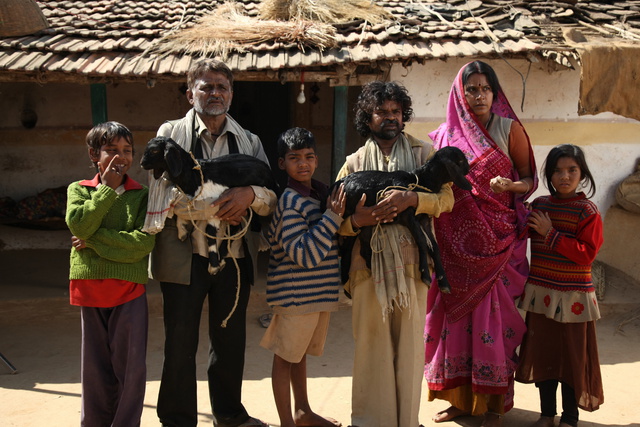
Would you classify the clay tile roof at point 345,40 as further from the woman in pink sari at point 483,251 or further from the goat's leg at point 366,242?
the goat's leg at point 366,242

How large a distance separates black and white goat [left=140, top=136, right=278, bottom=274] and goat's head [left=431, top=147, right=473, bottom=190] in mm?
884

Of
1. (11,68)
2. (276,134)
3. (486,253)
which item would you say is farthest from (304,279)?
(276,134)

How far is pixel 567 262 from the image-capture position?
11.0 feet

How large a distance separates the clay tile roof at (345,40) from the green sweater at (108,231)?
2894mm

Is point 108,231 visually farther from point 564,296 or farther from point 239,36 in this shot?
point 239,36

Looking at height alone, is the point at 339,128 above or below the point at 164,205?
above

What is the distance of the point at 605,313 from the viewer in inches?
242

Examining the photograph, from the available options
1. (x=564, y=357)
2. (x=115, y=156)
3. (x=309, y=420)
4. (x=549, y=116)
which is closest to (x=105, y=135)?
(x=115, y=156)

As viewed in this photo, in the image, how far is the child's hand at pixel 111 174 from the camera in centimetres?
297

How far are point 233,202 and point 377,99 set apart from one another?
2.94ft

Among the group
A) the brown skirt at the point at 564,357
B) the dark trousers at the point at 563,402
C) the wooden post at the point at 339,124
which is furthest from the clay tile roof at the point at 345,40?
the dark trousers at the point at 563,402

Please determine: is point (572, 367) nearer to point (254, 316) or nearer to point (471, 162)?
point (471, 162)

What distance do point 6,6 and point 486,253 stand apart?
5.63 meters

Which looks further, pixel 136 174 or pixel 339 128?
pixel 136 174
